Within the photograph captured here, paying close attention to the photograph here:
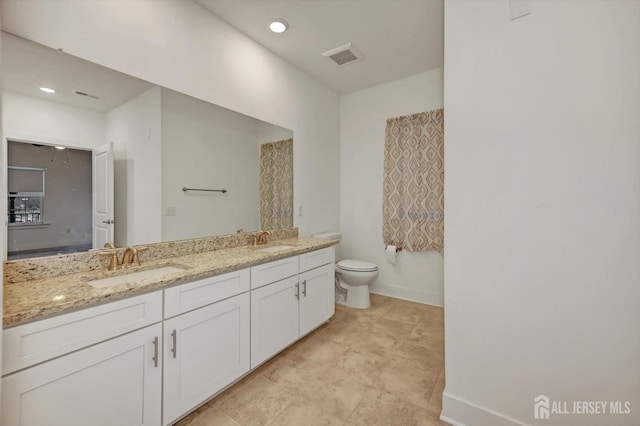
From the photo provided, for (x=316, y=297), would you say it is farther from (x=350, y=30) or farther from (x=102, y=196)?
(x=350, y=30)

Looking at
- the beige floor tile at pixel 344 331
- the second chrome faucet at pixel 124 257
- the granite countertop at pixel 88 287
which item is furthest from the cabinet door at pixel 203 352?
the beige floor tile at pixel 344 331

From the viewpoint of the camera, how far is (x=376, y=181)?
345cm

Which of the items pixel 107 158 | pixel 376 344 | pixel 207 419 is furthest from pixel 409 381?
pixel 107 158

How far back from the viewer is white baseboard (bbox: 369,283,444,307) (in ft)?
10.2

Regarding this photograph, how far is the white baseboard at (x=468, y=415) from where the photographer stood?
1341 millimetres

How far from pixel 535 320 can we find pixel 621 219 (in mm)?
555

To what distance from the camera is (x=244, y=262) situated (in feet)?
5.54

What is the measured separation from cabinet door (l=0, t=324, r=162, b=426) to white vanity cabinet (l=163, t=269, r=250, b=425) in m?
0.07

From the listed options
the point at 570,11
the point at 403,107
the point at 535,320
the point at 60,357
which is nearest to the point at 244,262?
the point at 60,357

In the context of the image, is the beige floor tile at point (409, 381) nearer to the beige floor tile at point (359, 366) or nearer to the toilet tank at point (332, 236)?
the beige floor tile at point (359, 366)

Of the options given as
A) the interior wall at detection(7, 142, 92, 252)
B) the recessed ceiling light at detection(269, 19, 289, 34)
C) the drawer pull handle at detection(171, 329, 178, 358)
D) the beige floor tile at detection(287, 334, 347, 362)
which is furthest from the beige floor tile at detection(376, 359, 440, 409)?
the recessed ceiling light at detection(269, 19, 289, 34)

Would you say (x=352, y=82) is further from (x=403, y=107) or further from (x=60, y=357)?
(x=60, y=357)

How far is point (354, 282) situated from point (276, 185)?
54.0 inches

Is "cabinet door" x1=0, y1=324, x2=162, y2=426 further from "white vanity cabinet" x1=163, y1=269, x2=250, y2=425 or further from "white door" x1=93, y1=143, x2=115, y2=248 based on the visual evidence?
"white door" x1=93, y1=143, x2=115, y2=248
